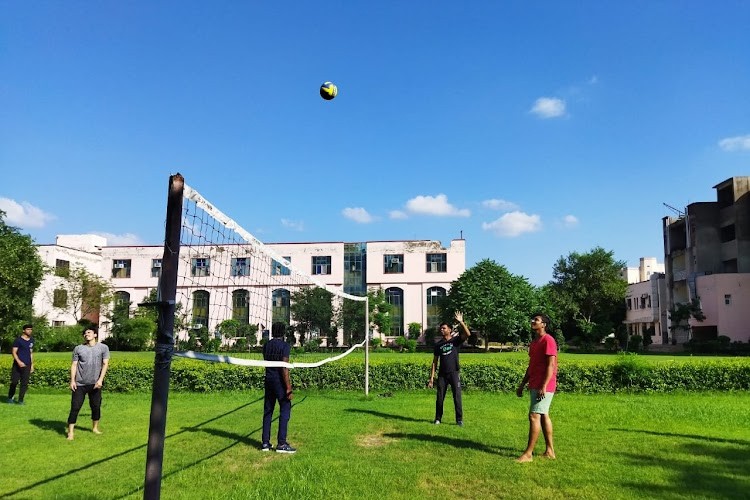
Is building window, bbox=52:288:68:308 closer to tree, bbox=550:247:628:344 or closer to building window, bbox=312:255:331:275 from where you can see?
building window, bbox=312:255:331:275

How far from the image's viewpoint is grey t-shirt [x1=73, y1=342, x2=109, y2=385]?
8547 mm

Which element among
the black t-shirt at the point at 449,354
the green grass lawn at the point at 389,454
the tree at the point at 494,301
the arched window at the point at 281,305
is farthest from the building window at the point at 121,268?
the black t-shirt at the point at 449,354

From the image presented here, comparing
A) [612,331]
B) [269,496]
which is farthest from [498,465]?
Result: [612,331]

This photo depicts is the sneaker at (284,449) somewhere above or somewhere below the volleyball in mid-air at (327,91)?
below

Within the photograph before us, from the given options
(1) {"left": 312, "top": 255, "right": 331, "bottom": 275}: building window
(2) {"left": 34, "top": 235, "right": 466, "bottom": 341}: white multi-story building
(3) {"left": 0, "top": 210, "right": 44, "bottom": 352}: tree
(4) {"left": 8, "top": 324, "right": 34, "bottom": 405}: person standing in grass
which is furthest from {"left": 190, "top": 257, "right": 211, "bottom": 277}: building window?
(1) {"left": 312, "top": 255, "right": 331, "bottom": 275}: building window

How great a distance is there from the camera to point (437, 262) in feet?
179

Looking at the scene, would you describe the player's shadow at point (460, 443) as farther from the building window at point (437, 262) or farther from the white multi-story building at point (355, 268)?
the building window at point (437, 262)

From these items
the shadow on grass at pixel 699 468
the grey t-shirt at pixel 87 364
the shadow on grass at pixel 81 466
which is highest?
the grey t-shirt at pixel 87 364

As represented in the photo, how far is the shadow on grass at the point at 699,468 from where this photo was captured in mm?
5621

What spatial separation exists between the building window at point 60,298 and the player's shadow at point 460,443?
51.7 m

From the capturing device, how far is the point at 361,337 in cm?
4925

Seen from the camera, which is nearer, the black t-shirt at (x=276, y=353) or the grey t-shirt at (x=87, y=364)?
the black t-shirt at (x=276, y=353)

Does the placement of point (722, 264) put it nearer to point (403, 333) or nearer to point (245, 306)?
point (403, 333)

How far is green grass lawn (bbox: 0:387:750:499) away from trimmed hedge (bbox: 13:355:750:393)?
235 centimetres
